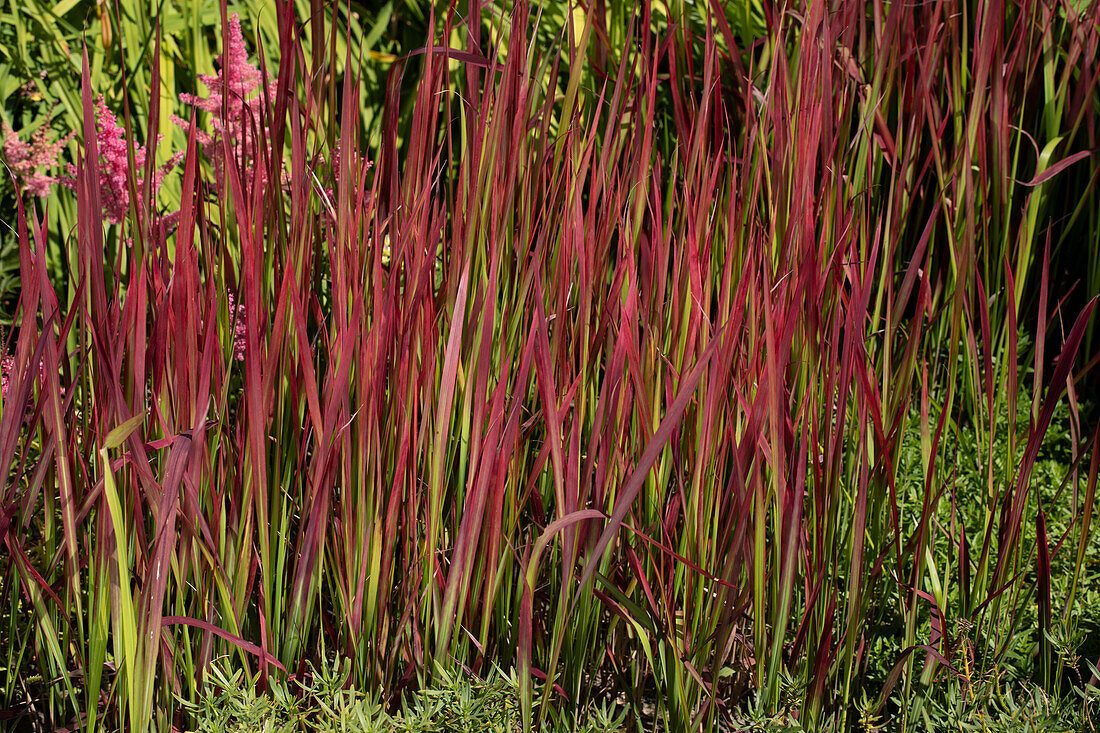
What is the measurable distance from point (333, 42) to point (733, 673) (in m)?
0.87

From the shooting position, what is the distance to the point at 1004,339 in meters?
1.56

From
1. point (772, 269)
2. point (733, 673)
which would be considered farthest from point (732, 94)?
point (733, 673)

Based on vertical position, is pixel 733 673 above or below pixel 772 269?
below

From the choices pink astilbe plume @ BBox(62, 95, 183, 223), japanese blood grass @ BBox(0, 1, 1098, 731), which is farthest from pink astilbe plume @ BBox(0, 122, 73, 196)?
japanese blood grass @ BBox(0, 1, 1098, 731)

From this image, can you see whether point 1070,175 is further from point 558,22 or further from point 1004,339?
point 558,22

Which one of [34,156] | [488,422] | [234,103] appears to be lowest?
[488,422]

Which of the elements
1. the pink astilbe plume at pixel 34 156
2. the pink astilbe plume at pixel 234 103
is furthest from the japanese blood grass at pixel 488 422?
the pink astilbe plume at pixel 34 156

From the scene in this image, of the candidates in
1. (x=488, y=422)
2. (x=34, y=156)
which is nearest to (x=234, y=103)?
(x=34, y=156)

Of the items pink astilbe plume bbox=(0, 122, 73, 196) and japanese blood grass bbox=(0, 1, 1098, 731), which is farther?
pink astilbe plume bbox=(0, 122, 73, 196)

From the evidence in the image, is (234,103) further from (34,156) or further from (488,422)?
(488,422)

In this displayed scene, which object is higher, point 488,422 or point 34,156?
point 34,156

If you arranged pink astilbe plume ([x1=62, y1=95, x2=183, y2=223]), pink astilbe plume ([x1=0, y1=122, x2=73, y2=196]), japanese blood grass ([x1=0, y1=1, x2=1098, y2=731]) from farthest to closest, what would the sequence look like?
1. pink astilbe plume ([x1=0, y1=122, x2=73, y2=196])
2. pink astilbe plume ([x1=62, y1=95, x2=183, y2=223])
3. japanese blood grass ([x1=0, y1=1, x2=1098, y2=731])

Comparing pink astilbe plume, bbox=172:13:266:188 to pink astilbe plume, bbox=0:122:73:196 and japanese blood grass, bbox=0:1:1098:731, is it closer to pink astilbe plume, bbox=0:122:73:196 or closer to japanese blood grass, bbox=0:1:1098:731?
japanese blood grass, bbox=0:1:1098:731

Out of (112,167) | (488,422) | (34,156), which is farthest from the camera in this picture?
(34,156)
